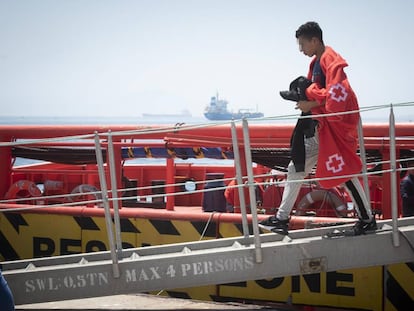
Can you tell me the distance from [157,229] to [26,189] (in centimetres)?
206

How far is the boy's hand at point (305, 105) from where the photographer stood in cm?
456

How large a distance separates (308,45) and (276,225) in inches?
56.7

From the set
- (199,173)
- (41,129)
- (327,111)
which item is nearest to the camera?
(327,111)

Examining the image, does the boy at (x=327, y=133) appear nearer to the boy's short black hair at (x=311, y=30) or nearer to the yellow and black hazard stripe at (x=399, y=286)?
the boy's short black hair at (x=311, y=30)

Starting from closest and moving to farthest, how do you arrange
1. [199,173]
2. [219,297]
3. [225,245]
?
[225,245], [219,297], [199,173]

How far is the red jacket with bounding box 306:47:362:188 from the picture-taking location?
14.5 feet

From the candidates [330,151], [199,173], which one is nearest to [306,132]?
[330,151]

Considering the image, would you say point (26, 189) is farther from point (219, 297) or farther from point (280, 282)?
point (280, 282)

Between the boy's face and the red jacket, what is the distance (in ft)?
0.41

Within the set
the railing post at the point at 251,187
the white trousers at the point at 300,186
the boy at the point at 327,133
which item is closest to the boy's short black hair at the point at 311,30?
the boy at the point at 327,133

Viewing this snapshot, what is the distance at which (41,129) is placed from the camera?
682cm

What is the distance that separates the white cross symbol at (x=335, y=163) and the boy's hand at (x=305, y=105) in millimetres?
412

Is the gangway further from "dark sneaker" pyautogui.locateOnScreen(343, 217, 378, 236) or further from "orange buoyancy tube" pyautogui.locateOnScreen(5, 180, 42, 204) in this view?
"orange buoyancy tube" pyautogui.locateOnScreen(5, 180, 42, 204)

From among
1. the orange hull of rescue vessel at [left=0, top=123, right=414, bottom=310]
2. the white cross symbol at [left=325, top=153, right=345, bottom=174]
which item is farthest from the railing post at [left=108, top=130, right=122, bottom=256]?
the white cross symbol at [left=325, top=153, right=345, bottom=174]
